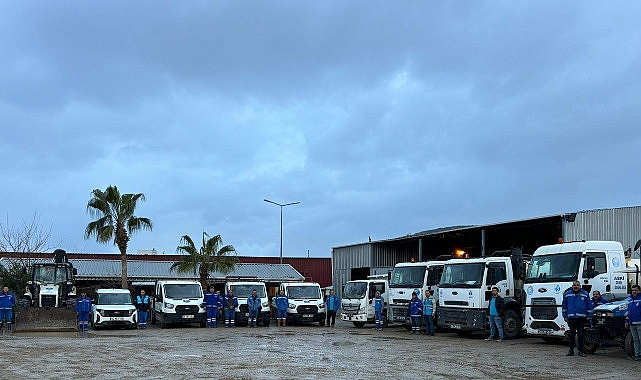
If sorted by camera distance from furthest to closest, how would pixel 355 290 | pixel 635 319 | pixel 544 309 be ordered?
1. pixel 355 290
2. pixel 544 309
3. pixel 635 319

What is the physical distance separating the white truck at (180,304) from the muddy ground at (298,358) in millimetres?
5321

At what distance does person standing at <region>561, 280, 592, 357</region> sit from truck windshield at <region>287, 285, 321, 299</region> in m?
15.2

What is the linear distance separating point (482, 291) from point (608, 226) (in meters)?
7.80

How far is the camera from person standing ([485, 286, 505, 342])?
21.6 m

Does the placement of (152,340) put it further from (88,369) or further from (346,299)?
(346,299)

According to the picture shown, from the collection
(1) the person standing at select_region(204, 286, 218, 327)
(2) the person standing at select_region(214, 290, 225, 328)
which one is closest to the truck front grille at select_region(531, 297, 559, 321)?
(1) the person standing at select_region(204, 286, 218, 327)

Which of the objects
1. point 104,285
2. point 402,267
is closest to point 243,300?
point 402,267

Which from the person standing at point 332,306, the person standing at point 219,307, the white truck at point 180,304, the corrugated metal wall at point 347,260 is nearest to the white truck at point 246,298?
the person standing at point 219,307

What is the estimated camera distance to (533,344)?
67.7 ft

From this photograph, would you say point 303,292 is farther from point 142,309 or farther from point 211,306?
point 142,309

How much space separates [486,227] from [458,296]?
11.5m

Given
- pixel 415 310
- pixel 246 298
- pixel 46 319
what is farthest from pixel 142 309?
pixel 415 310

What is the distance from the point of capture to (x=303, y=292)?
102 feet

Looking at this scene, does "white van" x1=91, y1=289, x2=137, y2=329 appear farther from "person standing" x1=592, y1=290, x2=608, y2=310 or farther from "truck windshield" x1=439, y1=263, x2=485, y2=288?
"person standing" x1=592, y1=290, x2=608, y2=310
